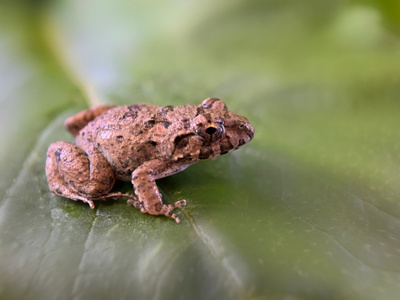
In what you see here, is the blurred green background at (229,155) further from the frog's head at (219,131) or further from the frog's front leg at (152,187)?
the frog's head at (219,131)

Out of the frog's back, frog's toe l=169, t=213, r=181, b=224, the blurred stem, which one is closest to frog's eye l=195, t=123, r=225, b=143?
the frog's back

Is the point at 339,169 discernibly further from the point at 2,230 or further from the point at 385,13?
the point at 2,230

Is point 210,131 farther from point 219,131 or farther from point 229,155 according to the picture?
point 229,155

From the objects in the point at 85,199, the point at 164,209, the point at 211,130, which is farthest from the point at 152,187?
the point at 211,130

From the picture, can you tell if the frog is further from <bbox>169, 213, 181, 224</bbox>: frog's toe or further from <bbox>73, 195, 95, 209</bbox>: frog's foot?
<bbox>169, 213, 181, 224</bbox>: frog's toe

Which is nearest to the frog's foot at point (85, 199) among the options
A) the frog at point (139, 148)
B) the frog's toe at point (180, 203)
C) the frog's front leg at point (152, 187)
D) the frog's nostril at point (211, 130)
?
the frog at point (139, 148)

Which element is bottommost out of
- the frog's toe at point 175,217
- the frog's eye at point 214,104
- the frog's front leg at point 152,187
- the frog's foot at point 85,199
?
the frog's toe at point 175,217
